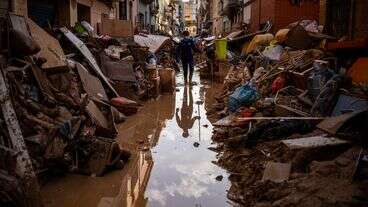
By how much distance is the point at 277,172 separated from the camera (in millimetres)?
5023

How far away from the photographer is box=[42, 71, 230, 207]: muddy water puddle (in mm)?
5078

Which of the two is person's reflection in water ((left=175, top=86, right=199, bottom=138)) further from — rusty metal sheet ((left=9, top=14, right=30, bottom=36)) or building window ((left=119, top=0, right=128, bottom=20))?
building window ((left=119, top=0, right=128, bottom=20))

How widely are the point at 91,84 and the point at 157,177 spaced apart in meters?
3.97

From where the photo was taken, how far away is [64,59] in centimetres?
895

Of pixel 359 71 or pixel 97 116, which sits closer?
pixel 97 116

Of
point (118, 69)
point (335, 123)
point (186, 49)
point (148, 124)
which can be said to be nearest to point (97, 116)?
point (148, 124)

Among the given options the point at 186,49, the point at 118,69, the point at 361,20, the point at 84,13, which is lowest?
the point at 118,69

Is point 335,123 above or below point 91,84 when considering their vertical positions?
below

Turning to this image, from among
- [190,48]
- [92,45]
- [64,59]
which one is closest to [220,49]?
[190,48]

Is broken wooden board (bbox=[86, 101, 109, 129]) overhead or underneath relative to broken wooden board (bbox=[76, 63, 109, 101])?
underneath

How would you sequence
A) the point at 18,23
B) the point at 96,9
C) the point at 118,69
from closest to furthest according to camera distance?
the point at 18,23, the point at 118,69, the point at 96,9

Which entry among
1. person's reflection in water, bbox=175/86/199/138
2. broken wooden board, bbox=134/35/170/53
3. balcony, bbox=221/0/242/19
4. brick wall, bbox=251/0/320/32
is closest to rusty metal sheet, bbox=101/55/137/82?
person's reflection in water, bbox=175/86/199/138

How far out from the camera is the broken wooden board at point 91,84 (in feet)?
28.9

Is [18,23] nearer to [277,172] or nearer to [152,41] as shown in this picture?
[277,172]
